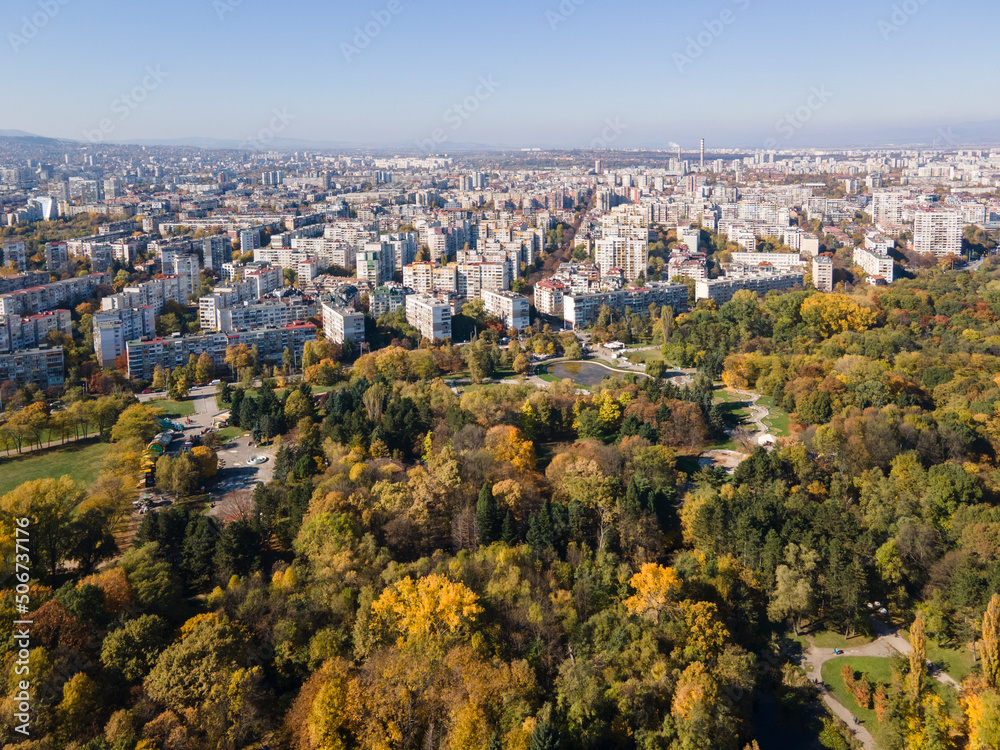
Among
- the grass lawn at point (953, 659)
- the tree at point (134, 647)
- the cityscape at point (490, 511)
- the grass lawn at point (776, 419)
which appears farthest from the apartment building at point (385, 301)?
the grass lawn at point (953, 659)

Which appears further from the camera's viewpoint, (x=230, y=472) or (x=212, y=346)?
(x=212, y=346)

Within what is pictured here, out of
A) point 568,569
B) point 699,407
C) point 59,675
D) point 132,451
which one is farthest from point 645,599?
point 132,451

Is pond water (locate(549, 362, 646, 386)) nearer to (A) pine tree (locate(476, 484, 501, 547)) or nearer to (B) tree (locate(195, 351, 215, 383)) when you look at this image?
(B) tree (locate(195, 351, 215, 383))

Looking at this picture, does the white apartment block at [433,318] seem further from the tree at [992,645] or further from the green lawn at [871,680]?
the tree at [992,645]

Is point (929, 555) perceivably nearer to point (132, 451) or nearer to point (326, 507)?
point (326, 507)

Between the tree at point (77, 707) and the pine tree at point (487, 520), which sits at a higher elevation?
the pine tree at point (487, 520)

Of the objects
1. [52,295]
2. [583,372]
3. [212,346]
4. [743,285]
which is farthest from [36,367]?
[743,285]

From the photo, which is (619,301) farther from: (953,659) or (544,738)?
(544,738)
